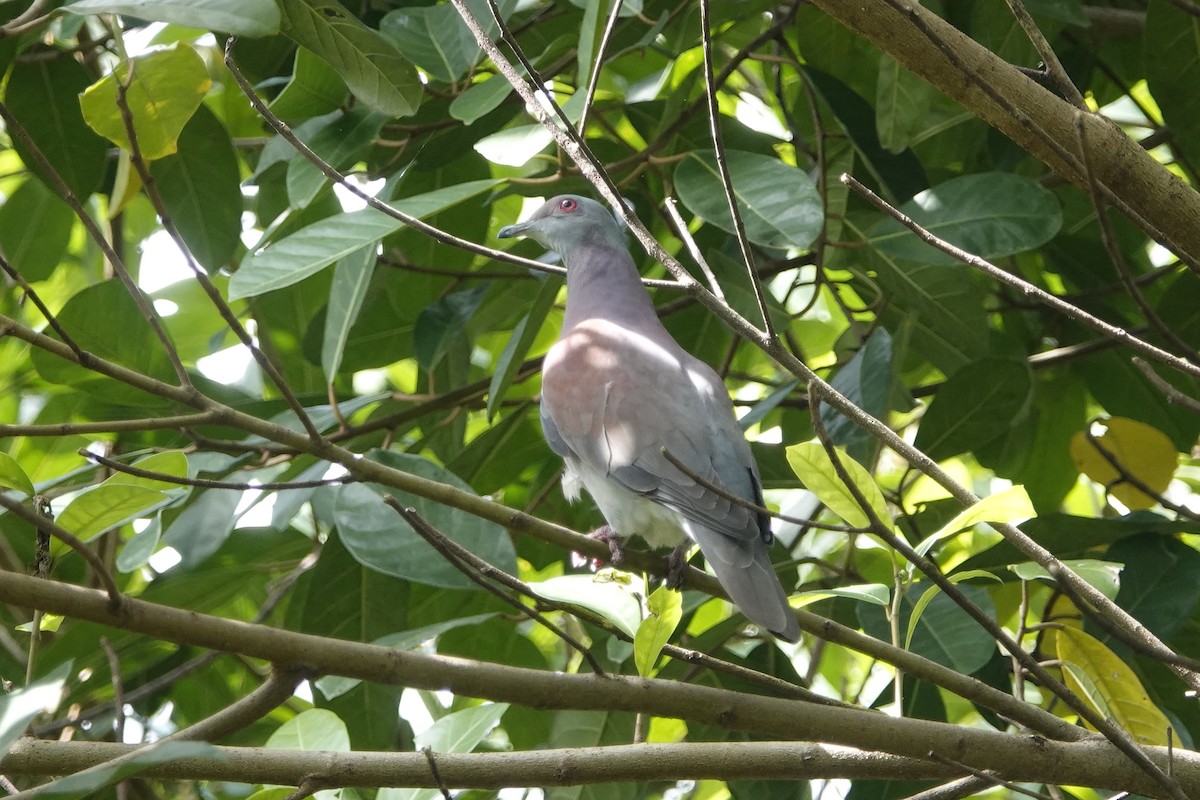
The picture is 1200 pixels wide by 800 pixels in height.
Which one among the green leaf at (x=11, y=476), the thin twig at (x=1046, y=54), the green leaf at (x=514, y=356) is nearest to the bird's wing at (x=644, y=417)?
the green leaf at (x=514, y=356)

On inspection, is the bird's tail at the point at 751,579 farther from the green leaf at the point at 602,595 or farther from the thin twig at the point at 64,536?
the thin twig at the point at 64,536

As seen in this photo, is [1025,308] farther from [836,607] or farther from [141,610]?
[141,610]

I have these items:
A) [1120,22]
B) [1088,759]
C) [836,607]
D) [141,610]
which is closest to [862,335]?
[836,607]

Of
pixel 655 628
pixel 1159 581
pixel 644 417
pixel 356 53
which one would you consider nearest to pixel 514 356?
pixel 644 417

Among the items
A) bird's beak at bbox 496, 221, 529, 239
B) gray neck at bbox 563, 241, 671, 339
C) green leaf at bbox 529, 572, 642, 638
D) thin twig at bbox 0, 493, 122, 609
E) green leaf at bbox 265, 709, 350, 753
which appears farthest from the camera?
bird's beak at bbox 496, 221, 529, 239

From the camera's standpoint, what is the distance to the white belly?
2.99 metres

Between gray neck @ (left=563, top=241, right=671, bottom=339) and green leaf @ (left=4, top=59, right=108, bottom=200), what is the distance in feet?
4.29

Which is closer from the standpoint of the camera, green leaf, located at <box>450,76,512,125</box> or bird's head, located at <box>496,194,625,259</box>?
green leaf, located at <box>450,76,512,125</box>

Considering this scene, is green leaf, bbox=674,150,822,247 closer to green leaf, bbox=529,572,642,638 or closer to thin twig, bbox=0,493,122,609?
green leaf, bbox=529,572,642,638

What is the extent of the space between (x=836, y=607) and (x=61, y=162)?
7.45 ft

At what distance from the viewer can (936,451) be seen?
3092mm

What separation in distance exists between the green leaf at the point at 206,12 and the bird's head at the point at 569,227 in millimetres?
1589

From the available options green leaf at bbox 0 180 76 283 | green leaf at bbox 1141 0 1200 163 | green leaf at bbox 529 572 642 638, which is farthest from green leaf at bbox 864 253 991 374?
green leaf at bbox 0 180 76 283

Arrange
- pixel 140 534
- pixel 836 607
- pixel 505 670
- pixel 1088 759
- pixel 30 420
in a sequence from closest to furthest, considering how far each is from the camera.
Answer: pixel 505 670
pixel 1088 759
pixel 140 534
pixel 836 607
pixel 30 420
